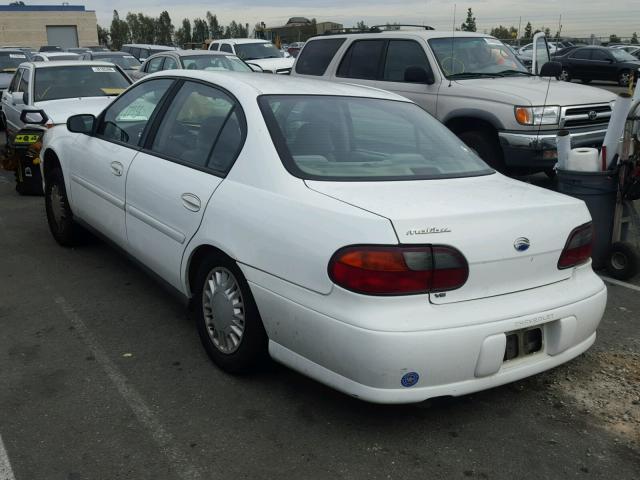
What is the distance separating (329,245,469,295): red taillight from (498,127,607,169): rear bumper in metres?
4.87

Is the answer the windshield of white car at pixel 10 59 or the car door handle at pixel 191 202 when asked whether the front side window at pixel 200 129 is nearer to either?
the car door handle at pixel 191 202

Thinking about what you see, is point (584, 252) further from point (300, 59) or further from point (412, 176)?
point (300, 59)

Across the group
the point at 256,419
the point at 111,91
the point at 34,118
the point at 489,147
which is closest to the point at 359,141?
the point at 256,419

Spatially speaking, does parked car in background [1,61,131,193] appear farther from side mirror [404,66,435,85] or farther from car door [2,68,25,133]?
side mirror [404,66,435,85]

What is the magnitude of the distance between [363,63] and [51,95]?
447cm

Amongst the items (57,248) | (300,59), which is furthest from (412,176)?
(300,59)

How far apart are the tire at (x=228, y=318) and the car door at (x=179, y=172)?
0.86 feet

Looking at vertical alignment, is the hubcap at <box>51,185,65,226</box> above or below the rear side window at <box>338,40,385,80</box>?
below

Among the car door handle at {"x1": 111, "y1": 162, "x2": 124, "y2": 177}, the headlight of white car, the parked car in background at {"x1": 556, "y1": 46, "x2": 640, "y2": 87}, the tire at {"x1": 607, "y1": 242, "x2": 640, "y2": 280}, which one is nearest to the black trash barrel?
the tire at {"x1": 607, "y1": 242, "x2": 640, "y2": 280}

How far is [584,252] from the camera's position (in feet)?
11.0

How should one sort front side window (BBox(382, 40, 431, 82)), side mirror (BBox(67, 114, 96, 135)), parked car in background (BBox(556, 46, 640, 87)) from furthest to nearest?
parked car in background (BBox(556, 46, 640, 87)), front side window (BBox(382, 40, 431, 82)), side mirror (BBox(67, 114, 96, 135))

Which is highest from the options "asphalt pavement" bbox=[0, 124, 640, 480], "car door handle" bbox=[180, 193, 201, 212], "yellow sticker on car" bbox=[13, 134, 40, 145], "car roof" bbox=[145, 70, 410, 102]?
"car roof" bbox=[145, 70, 410, 102]

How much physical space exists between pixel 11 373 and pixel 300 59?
23.8 feet

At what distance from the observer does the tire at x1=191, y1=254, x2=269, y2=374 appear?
134 inches
